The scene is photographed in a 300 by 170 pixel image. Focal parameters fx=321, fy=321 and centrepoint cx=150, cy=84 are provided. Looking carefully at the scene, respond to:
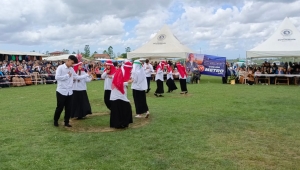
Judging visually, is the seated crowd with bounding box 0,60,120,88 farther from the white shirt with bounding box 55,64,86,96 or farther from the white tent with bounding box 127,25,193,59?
the white shirt with bounding box 55,64,86,96

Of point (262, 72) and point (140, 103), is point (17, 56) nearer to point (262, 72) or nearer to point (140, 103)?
point (262, 72)

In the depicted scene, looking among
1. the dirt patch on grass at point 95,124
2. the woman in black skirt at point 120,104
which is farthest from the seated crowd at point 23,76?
the woman in black skirt at point 120,104

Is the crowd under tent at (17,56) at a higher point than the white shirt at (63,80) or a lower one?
higher

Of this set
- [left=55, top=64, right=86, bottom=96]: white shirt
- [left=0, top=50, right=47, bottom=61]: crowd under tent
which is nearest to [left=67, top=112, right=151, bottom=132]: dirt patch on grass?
[left=55, top=64, right=86, bottom=96]: white shirt

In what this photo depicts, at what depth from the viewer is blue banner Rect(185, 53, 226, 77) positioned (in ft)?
79.2

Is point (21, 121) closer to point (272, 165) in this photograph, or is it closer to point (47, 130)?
point (47, 130)

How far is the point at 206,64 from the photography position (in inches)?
973

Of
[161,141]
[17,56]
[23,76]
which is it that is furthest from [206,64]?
[17,56]

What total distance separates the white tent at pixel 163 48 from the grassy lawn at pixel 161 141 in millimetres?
14722

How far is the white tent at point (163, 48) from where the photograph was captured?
24719 mm

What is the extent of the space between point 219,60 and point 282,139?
1816cm

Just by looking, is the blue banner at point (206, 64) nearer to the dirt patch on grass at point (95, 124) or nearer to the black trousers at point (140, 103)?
the black trousers at point (140, 103)

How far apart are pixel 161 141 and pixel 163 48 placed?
19.4 metres

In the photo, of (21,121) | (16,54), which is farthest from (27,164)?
(16,54)
